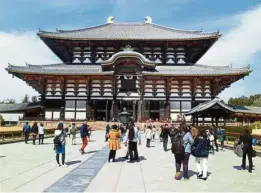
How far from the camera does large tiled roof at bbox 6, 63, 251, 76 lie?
5025cm

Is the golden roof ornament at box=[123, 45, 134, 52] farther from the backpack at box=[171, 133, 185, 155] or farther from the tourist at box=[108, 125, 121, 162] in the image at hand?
the backpack at box=[171, 133, 185, 155]

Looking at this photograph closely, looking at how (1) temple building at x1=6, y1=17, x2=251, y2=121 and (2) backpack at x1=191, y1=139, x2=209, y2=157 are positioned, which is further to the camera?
(1) temple building at x1=6, y1=17, x2=251, y2=121

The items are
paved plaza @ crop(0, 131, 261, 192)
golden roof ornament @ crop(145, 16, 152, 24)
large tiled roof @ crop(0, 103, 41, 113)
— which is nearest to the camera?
paved plaza @ crop(0, 131, 261, 192)

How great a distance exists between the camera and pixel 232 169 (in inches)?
553

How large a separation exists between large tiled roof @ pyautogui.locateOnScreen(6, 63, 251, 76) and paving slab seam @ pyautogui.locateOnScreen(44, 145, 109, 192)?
120 ft

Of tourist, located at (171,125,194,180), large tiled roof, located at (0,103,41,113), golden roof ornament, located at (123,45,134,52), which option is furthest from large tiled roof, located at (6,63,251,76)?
tourist, located at (171,125,194,180)

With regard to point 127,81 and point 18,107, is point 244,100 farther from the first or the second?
point 18,107

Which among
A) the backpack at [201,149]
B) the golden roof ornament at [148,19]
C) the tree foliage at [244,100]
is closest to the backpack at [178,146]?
the backpack at [201,149]

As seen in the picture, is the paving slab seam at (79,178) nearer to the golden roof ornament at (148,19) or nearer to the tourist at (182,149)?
the tourist at (182,149)

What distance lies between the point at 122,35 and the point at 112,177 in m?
48.7

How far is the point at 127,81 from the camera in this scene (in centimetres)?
5356

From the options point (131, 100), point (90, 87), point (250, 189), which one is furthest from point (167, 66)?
point (250, 189)

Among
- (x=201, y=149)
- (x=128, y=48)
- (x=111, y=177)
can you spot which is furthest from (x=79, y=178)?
(x=128, y=48)

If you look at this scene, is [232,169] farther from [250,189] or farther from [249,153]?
[250,189]
